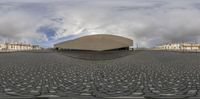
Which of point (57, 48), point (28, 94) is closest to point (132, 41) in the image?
point (57, 48)

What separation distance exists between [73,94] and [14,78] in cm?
747

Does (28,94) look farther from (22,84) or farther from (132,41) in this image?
(132,41)

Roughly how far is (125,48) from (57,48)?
16975 millimetres

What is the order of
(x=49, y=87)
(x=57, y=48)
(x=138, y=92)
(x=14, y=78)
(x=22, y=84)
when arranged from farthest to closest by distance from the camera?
(x=57, y=48), (x=14, y=78), (x=22, y=84), (x=49, y=87), (x=138, y=92)

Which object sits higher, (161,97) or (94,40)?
(94,40)

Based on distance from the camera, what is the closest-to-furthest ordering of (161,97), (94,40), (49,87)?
(161,97)
(49,87)
(94,40)

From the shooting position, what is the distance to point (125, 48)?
9581cm

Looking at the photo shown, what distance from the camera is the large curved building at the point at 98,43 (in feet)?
309

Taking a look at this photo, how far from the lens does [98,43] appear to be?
3831 inches

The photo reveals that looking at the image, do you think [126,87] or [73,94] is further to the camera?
[126,87]

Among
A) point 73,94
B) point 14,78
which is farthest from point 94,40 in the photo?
point 73,94

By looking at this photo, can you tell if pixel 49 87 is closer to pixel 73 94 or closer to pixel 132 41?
pixel 73 94

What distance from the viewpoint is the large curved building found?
3706 inches

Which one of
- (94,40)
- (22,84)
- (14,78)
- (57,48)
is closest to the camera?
(22,84)
